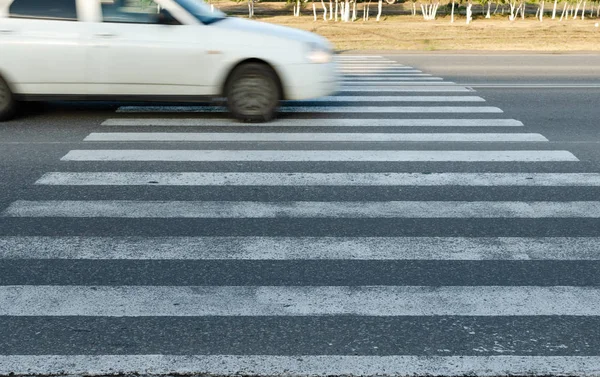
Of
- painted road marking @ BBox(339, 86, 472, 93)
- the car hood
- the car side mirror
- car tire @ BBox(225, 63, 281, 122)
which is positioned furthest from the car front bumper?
painted road marking @ BBox(339, 86, 472, 93)

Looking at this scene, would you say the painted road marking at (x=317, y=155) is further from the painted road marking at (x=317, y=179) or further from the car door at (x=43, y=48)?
the car door at (x=43, y=48)

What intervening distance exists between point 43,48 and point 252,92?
2380mm

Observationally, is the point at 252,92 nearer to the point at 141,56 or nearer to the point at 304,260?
the point at 141,56

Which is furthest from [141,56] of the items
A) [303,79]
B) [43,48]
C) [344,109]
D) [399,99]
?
[399,99]

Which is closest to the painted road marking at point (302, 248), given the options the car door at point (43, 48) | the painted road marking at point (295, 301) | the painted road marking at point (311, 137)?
the painted road marking at point (295, 301)

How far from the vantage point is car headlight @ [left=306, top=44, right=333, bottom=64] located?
9.57m

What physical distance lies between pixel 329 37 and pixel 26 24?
2131 cm

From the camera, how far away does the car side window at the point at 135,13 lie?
30.6 feet

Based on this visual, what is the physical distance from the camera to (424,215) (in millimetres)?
6035

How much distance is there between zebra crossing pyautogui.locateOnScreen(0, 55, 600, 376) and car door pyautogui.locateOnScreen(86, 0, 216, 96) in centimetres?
90

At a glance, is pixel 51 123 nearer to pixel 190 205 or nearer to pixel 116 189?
pixel 116 189

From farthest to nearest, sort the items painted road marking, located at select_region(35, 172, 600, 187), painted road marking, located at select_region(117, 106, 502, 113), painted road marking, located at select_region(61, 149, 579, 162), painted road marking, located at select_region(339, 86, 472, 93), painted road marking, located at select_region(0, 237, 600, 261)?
1. painted road marking, located at select_region(339, 86, 472, 93)
2. painted road marking, located at select_region(117, 106, 502, 113)
3. painted road marking, located at select_region(61, 149, 579, 162)
4. painted road marking, located at select_region(35, 172, 600, 187)
5. painted road marking, located at select_region(0, 237, 600, 261)

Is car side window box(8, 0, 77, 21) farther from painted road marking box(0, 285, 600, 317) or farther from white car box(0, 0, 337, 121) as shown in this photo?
painted road marking box(0, 285, 600, 317)

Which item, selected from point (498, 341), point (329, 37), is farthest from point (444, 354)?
point (329, 37)
